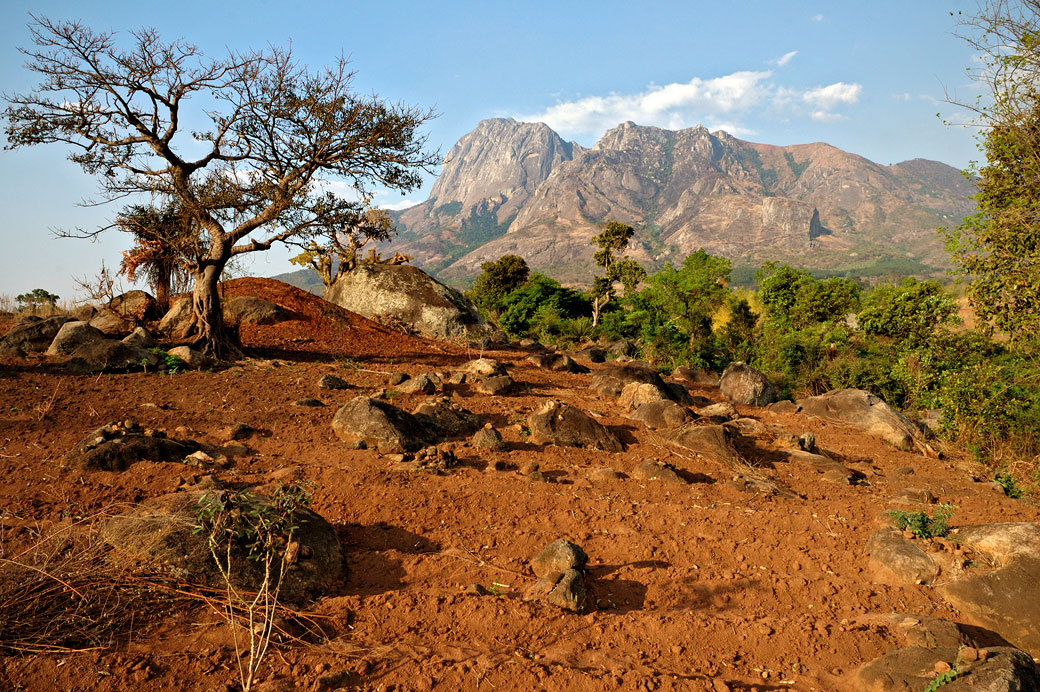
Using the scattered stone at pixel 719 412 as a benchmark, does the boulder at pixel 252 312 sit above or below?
above

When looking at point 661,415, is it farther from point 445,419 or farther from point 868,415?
point 868,415

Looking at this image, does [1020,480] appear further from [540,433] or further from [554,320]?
[554,320]

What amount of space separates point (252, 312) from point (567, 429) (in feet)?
29.1

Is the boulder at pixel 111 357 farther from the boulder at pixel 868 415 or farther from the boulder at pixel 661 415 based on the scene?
the boulder at pixel 868 415

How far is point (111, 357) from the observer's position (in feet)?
28.1

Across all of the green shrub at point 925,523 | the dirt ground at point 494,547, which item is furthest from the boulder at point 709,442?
the green shrub at point 925,523

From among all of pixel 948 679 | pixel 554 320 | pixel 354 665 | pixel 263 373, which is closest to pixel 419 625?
pixel 354 665

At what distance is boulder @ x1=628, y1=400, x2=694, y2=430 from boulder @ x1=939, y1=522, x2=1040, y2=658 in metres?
4.18

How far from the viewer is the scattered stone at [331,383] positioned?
346 inches

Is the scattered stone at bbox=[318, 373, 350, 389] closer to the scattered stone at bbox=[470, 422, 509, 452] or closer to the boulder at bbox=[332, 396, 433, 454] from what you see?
the boulder at bbox=[332, 396, 433, 454]

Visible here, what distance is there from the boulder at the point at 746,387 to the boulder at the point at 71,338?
42.6ft

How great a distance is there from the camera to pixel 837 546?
521 centimetres

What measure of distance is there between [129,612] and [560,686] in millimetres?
2613

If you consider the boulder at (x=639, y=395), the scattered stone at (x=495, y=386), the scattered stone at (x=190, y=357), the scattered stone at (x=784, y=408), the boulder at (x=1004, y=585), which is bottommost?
the boulder at (x=1004, y=585)
